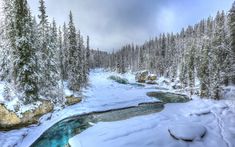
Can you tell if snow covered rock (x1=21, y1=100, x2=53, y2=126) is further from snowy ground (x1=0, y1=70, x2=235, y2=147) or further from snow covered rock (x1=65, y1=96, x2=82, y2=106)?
snow covered rock (x1=65, y1=96, x2=82, y2=106)

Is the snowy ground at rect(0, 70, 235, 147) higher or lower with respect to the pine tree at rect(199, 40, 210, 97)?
lower

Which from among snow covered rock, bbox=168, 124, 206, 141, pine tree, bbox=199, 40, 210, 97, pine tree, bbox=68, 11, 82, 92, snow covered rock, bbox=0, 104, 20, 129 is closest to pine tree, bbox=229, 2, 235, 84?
pine tree, bbox=199, 40, 210, 97

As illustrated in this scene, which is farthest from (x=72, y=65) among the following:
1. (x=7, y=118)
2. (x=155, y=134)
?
(x=155, y=134)

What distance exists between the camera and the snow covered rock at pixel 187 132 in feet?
39.4

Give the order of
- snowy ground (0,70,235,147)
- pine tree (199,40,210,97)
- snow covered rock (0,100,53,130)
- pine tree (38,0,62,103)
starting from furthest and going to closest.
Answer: pine tree (199,40,210,97) < pine tree (38,0,62,103) < snow covered rock (0,100,53,130) < snowy ground (0,70,235,147)

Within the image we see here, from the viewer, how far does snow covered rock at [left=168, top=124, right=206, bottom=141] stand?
12.0m

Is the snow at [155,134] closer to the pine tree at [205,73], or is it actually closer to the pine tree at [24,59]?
the pine tree at [24,59]

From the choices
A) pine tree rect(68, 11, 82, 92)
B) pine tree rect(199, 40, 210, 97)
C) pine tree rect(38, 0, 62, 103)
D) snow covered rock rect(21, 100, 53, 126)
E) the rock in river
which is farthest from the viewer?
pine tree rect(68, 11, 82, 92)

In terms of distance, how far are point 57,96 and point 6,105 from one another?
7.87 metres

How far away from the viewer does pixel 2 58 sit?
916 inches

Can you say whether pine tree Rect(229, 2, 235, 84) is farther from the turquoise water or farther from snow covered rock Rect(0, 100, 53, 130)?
Result: snow covered rock Rect(0, 100, 53, 130)

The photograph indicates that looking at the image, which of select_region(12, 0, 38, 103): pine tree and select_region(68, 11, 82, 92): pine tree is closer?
select_region(12, 0, 38, 103): pine tree

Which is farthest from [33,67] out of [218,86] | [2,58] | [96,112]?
[218,86]

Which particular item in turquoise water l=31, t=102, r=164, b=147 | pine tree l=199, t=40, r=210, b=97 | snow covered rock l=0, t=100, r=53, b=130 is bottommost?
turquoise water l=31, t=102, r=164, b=147
